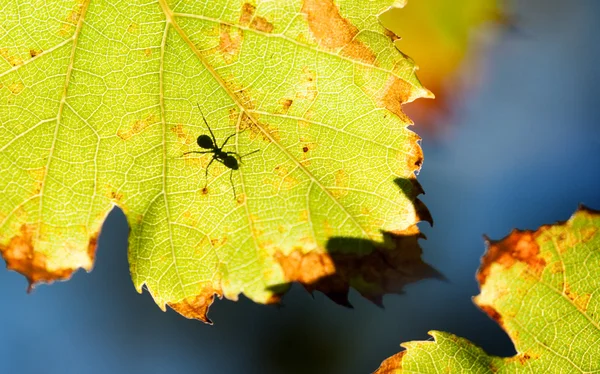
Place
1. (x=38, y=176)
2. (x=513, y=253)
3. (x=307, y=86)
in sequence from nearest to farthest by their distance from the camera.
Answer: (x=513, y=253) → (x=307, y=86) → (x=38, y=176)

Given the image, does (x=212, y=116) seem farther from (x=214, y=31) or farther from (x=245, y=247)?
(x=245, y=247)

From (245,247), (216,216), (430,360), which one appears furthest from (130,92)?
(430,360)

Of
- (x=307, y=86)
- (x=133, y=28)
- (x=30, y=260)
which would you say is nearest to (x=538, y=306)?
(x=307, y=86)

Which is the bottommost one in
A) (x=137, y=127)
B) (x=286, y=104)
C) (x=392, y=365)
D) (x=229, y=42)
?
(x=392, y=365)

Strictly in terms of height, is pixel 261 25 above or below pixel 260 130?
above

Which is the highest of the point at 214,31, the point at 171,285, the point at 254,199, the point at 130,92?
the point at 214,31

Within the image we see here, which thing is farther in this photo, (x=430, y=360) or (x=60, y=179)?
(x=60, y=179)

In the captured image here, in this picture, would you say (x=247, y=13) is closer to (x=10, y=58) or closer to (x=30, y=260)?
(x=10, y=58)
